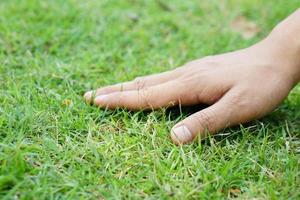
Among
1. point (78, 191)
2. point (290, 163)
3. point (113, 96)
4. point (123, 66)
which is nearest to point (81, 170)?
point (78, 191)

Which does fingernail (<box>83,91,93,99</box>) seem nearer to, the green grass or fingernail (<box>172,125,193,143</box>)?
the green grass

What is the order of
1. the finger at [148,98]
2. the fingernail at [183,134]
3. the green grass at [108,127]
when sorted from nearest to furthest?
the green grass at [108,127] → the fingernail at [183,134] → the finger at [148,98]

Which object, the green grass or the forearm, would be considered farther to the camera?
the forearm

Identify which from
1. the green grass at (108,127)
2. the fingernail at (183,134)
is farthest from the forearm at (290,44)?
Result: the fingernail at (183,134)

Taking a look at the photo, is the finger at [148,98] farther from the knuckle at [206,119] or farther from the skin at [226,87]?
the knuckle at [206,119]

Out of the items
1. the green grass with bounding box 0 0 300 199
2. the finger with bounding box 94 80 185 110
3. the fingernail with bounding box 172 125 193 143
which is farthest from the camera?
the finger with bounding box 94 80 185 110

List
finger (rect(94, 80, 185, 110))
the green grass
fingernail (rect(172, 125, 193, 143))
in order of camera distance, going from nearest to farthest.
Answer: the green grass → fingernail (rect(172, 125, 193, 143)) → finger (rect(94, 80, 185, 110))

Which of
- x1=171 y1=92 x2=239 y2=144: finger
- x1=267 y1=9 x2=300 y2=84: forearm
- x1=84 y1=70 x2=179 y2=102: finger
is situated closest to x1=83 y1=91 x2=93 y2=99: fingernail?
x1=84 y1=70 x2=179 y2=102: finger
